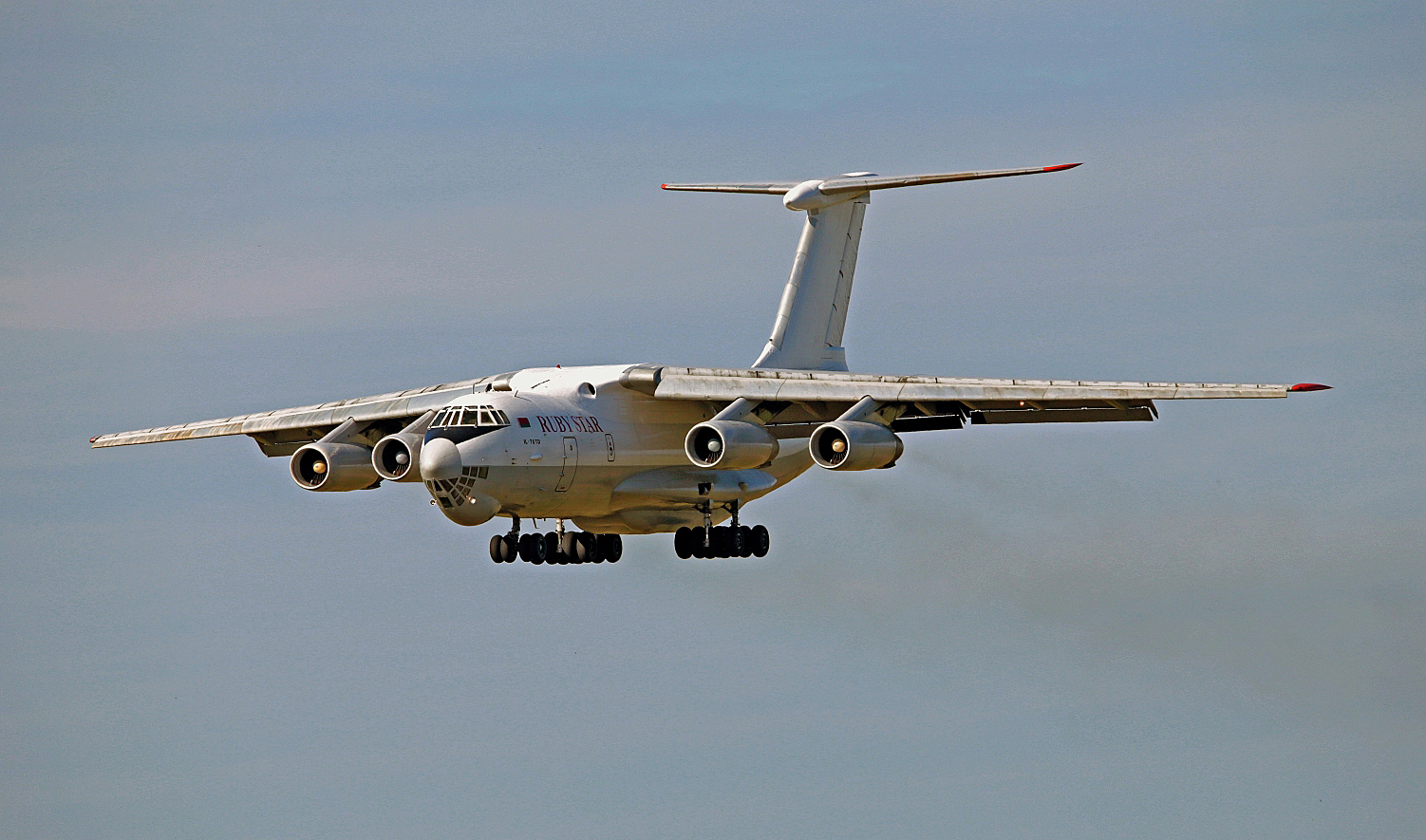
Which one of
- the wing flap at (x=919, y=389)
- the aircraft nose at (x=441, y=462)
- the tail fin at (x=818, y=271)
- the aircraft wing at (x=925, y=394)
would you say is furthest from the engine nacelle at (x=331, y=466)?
the tail fin at (x=818, y=271)

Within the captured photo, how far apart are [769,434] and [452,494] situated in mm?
4122

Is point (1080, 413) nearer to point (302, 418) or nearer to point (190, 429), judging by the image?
point (302, 418)

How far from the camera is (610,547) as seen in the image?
2781 centimetres

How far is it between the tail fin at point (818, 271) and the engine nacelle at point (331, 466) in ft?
18.6

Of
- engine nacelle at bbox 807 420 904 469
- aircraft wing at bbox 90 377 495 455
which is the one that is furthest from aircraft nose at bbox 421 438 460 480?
engine nacelle at bbox 807 420 904 469

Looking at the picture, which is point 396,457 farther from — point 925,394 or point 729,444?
point 925,394

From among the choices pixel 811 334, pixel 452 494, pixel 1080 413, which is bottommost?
pixel 452 494

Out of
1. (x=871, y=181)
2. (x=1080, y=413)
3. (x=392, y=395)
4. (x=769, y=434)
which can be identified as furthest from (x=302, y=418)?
(x=1080, y=413)

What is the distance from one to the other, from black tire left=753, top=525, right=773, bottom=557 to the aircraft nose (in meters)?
5.44

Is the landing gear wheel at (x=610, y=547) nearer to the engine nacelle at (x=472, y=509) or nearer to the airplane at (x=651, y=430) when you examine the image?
the airplane at (x=651, y=430)

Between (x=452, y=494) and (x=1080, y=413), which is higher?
(x=1080, y=413)

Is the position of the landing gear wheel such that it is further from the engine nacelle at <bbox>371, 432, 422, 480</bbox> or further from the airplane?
the engine nacelle at <bbox>371, 432, 422, 480</bbox>

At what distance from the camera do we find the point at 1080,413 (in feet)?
83.2

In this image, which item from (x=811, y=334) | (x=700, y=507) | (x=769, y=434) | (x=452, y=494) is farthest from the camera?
(x=811, y=334)
